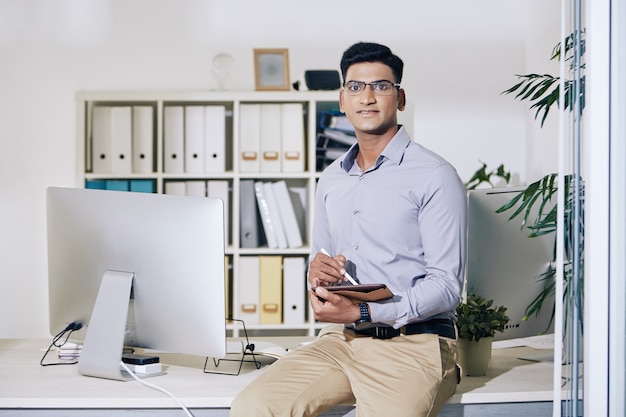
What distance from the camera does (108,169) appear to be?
13.2 ft

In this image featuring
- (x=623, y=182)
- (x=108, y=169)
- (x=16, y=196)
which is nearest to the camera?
(x=623, y=182)

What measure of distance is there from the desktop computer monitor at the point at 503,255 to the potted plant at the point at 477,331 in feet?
0.33

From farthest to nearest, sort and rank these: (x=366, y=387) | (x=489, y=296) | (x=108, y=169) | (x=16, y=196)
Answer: (x=16, y=196)
(x=108, y=169)
(x=489, y=296)
(x=366, y=387)

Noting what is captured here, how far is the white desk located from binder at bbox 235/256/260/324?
185 centimetres

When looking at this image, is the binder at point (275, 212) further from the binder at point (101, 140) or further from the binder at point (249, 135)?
the binder at point (101, 140)

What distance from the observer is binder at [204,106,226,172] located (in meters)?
4.01

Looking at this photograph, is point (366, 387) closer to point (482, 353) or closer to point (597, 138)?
point (482, 353)

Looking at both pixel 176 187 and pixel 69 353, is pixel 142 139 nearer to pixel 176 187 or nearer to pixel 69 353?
pixel 176 187

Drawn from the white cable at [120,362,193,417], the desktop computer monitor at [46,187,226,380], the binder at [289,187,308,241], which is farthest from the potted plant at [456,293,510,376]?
the binder at [289,187,308,241]

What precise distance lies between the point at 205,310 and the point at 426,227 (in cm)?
60

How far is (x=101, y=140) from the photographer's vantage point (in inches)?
158

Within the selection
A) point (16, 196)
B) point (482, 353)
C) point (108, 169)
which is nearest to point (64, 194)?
point (482, 353)

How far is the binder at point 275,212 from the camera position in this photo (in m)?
4.04

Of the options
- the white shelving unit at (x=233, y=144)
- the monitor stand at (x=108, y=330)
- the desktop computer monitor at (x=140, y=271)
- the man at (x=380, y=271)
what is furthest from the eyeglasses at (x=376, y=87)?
the white shelving unit at (x=233, y=144)
